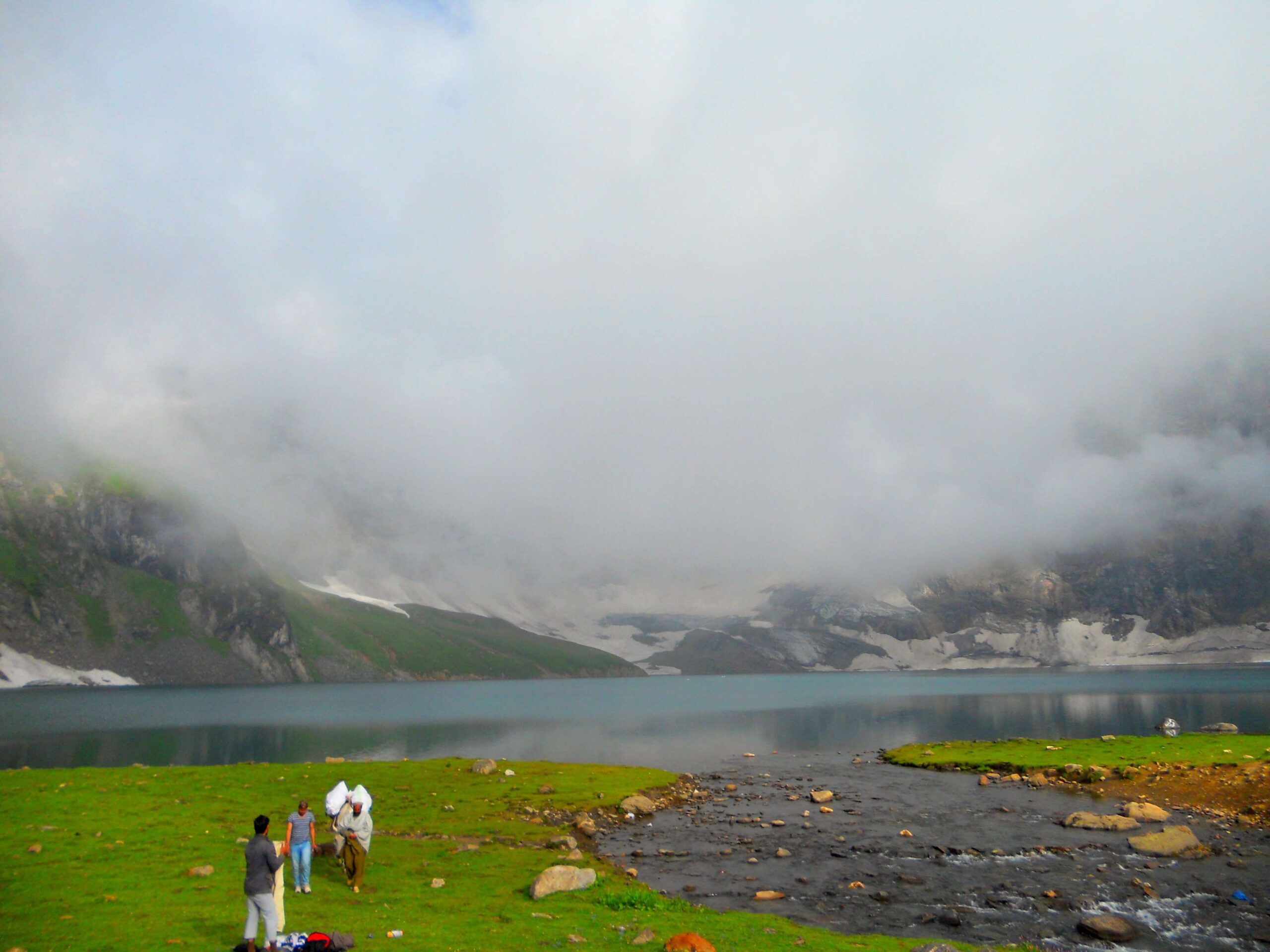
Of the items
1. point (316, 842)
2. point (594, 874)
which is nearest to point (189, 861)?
point (316, 842)

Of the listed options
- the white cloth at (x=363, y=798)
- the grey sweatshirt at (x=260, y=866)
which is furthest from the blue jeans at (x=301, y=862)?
the grey sweatshirt at (x=260, y=866)

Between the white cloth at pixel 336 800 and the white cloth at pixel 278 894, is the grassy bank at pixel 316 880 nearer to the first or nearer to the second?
the white cloth at pixel 278 894

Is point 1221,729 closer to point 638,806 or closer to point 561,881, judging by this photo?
point 638,806

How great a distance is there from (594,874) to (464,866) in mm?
6306

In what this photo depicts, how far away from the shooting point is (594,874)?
27.3 m

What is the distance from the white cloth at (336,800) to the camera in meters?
26.7

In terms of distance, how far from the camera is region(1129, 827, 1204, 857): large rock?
1277 inches

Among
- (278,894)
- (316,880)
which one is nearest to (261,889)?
(278,894)

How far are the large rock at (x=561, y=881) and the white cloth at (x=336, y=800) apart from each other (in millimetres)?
8020

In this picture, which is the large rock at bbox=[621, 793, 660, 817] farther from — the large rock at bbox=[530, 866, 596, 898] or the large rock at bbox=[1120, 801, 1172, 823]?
the large rock at bbox=[1120, 801, 1172, 823]

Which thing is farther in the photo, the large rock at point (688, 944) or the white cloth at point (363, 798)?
Answer: the white cloth at point (363, 798)

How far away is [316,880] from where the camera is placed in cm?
2597

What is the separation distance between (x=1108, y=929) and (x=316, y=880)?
27.6m

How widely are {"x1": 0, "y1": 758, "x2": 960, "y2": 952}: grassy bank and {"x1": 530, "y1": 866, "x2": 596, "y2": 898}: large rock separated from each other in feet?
1.47
